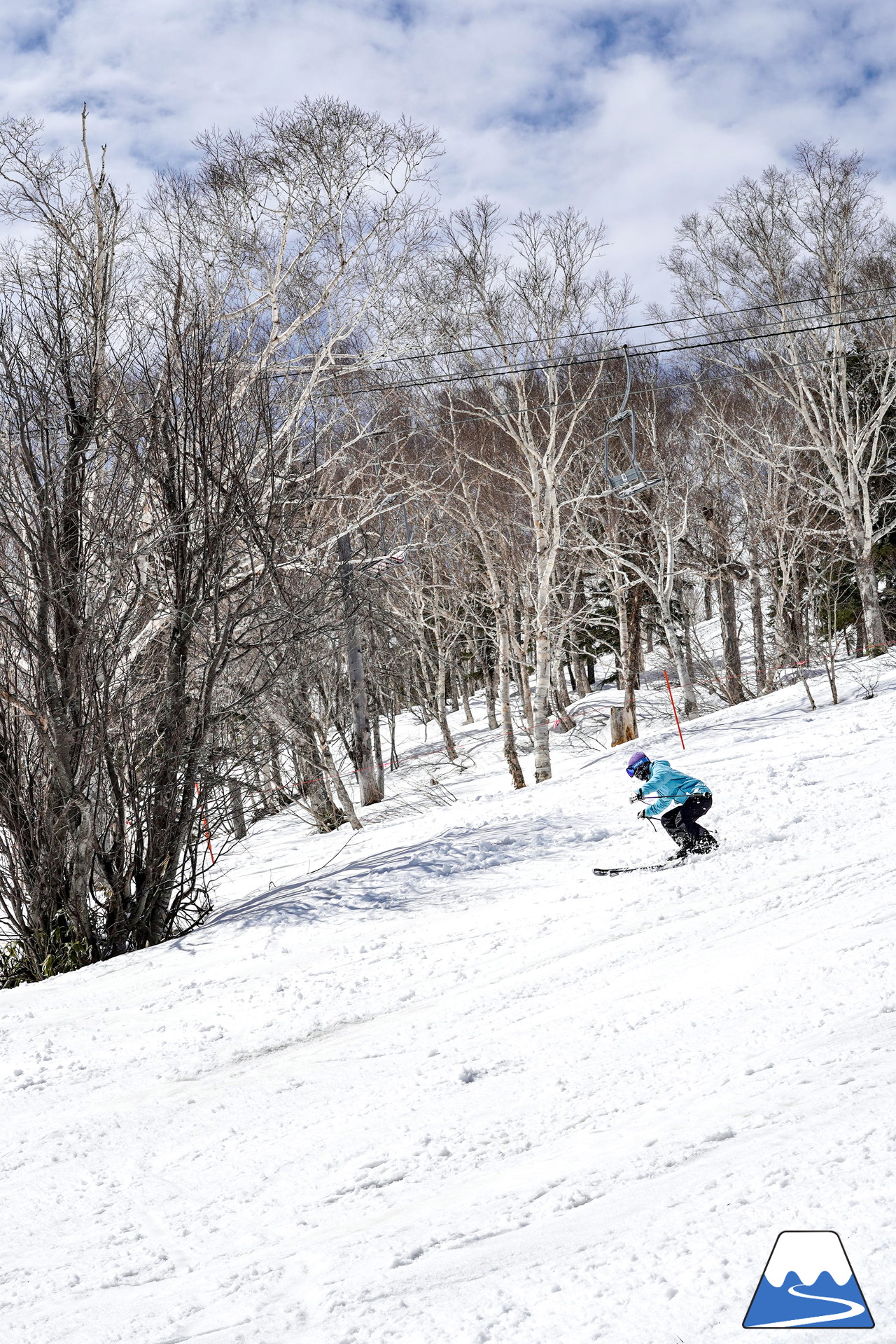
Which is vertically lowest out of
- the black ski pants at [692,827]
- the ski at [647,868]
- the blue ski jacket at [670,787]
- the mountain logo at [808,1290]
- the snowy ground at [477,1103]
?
the snowy ground at [477,1103]

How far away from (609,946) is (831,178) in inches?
789

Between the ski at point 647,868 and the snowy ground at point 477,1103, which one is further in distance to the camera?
the ski at point 647,868

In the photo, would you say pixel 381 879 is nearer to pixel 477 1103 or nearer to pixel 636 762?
pixel 636 762

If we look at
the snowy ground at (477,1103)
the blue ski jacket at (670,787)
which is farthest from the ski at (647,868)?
the blue ski jacket at (670,787)

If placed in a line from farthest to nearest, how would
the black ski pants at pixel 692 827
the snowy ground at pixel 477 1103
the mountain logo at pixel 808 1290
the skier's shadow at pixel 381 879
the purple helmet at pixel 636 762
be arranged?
the skier's shadow at pixel 381 879, the purple helmet at pixel 636 762, the black ski pants at pixel 692 827, the snowy ground at pixel 477 1103, the mountain logo at pixel 808 1290

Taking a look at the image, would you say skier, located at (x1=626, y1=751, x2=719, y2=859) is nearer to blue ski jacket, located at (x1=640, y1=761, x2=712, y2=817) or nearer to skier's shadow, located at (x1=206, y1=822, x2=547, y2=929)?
blue ski jacket, located at (x1=640, y1=761, x2=712, y2=817)

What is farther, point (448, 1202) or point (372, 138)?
point (372, 138)

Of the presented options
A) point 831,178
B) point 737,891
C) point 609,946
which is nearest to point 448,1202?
point 609,946

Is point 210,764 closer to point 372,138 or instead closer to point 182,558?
point 182,558

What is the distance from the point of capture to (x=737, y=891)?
23.3ft

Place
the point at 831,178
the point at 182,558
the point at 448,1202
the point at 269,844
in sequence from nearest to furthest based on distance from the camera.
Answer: the point at 448,1202 → the point at 182,558 → the point at 269,844 → the point at 831,178

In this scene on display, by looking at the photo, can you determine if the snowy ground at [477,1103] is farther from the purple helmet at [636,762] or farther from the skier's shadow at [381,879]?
the purple helmet at [636,762]

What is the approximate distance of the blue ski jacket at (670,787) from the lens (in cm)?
818

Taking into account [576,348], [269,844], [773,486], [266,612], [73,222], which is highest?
[73,222]
